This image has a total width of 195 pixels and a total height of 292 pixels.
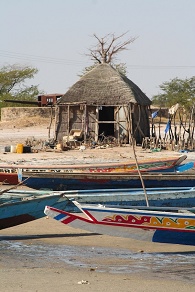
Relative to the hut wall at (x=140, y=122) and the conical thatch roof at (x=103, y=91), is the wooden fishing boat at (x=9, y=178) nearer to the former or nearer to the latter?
the conical thatch roof at (x=103, y=91)

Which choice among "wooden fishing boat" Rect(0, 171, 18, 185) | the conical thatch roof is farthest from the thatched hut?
"wooden fishing boat" Rect(0, 171, 18, 185)

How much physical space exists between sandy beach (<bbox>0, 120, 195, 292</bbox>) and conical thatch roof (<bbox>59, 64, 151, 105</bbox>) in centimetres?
1388

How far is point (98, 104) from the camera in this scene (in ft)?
80.7

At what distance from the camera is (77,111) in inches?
992

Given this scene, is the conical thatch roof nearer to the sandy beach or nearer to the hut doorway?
the hut doorway

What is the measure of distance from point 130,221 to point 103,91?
1643 centimetres

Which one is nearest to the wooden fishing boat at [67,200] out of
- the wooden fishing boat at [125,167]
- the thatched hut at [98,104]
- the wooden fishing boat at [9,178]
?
the wooden fishing boat at [9,178]

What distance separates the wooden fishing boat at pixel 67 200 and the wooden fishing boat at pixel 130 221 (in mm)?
991

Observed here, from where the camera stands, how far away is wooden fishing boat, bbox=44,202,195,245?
8375 millimetres

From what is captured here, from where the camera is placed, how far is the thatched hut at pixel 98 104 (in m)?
24.5

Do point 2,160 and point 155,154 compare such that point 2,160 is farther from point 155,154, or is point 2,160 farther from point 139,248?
point 139,248

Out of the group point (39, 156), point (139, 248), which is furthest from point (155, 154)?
point (139, 248)

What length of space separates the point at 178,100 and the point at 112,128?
23042 millimetres

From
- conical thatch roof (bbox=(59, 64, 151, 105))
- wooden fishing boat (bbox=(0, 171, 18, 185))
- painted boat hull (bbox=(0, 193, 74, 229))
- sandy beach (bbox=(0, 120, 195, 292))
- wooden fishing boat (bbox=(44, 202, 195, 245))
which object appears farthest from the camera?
conical thatch roof (bbox=(59, 64, 151, 105))
